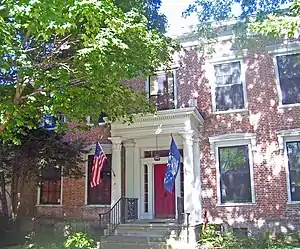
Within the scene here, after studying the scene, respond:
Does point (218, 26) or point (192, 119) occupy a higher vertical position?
point (218, 26)

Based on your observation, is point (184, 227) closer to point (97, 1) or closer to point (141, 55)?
point (141, 55)

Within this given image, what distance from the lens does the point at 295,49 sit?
1317 cm

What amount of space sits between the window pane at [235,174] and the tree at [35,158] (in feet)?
18.3

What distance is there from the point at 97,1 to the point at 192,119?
6.37 metres

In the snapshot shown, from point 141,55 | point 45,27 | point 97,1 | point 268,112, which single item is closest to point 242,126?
point 268,112

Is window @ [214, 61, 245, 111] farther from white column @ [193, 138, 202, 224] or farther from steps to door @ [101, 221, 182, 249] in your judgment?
steps to door @ [101, 221, 182, 249]

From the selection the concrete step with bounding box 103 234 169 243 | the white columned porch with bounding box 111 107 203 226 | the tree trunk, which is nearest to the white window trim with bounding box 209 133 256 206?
the white columned porch with bounding box 111 107 203 226

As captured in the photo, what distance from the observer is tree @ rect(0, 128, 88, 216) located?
1288cm

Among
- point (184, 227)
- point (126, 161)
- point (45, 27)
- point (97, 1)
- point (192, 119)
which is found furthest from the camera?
point (126, 161)

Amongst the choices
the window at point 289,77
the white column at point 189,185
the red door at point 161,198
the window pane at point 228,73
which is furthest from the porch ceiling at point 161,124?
the window at point 289,77

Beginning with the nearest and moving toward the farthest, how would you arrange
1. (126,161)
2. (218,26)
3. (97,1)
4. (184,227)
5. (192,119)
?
(97,1) < (184,227) < (192,119) < (218,26) < (126,161)

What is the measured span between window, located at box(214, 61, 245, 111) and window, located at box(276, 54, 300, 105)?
4.77 feet

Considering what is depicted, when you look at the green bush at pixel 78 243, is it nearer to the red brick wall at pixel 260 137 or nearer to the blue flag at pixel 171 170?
the blue flag at pixel 171 170

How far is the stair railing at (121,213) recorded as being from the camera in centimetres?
1277
